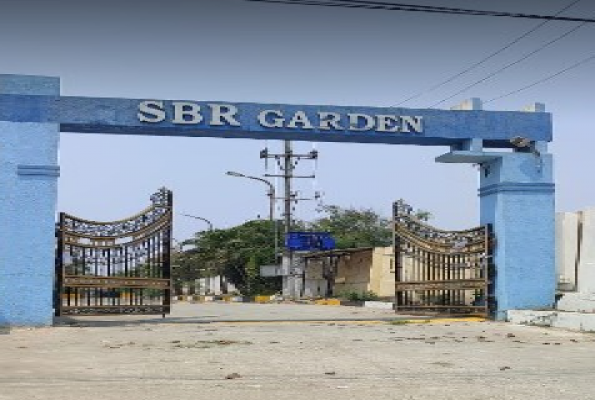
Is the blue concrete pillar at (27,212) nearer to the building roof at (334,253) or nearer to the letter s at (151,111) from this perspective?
the letter s at (151,111)

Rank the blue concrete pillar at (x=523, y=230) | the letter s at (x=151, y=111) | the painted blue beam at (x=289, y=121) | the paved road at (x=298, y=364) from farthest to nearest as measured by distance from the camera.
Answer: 1. the blue concrete pillar at (x=523, y=230)
2. the letter s at (x=151, y=111)
3. the painted blue beam at (x=289, y=121)
4. the paved road at (x=298, y=364)

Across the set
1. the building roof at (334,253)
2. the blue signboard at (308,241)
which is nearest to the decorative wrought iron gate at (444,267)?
the building roof at (334,253)

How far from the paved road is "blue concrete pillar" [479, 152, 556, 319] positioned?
2329 millimetres

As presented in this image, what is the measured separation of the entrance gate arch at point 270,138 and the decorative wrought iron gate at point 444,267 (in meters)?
0.32

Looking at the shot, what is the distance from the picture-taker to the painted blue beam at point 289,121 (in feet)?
52.0

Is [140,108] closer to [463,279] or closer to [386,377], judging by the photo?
[463,279]

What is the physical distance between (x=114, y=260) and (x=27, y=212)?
86.2 inches

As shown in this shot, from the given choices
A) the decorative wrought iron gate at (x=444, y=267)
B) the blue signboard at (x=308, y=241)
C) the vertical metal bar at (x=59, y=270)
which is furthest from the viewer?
the blue signboard at (x=308, y=241)

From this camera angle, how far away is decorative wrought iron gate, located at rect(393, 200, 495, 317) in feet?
57.3

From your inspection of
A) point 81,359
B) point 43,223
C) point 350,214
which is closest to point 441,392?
point 81,359

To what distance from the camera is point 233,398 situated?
6.84 m

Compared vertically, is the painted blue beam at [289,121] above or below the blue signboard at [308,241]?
above

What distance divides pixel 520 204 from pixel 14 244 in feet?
35.5

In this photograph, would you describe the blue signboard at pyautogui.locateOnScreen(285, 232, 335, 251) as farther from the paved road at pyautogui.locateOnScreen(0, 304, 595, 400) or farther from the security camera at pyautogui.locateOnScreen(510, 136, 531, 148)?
the paved road at pyautogui.locateOnScreen(0, 304, 595, 400)
